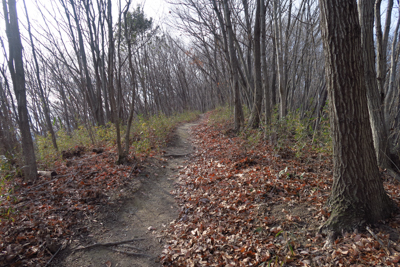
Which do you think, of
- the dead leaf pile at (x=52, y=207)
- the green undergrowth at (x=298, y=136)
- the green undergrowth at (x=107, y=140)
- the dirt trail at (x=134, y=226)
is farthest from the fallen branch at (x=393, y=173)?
the green undergrowth at (x=107, y=140)

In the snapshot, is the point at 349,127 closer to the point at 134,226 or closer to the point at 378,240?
the point at 378,240

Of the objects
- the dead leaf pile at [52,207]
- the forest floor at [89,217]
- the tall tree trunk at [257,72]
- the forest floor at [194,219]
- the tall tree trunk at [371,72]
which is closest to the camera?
the forest floor at [194,219]

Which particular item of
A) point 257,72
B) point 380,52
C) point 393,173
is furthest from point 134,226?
point 257,72

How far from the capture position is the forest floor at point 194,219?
248cm

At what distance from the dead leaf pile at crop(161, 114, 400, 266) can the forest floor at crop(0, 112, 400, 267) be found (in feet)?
0.04

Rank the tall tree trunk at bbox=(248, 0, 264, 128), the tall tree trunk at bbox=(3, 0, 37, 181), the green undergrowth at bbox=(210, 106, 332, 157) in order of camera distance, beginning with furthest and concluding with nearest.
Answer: the tall tree trunk at bbox=(248, 0, 264, 128), the tall tree trunk at bbox=(3, 0, 37, 181), the green undergrowth at bbox=(210, 106, 332, 157)

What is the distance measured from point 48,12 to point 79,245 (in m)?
9.59

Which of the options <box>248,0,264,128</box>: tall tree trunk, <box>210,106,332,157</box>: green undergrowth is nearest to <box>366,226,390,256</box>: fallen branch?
<box>210,106,332,157</box>: green undergrowth

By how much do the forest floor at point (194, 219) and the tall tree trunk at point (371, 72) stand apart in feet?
2.38

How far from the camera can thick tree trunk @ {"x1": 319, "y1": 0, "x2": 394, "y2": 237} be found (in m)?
2.28

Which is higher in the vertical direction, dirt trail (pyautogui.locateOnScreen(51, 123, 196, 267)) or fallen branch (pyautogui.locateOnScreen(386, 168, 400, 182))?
fallen branch (pyautogui.locateOnScreen(386, 168, 400, 182))

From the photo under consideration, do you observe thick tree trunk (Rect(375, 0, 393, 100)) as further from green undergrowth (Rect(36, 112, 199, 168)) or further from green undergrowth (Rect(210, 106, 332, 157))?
green undergrowth (Rect(36, 112, 199, 168))

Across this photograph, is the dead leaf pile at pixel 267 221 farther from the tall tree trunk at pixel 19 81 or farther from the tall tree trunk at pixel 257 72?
the tall tree trunk at pixel 19 81

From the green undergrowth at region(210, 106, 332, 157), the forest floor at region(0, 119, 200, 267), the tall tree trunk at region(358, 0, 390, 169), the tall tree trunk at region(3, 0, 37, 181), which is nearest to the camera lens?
the forest floor at region(0, 119, 200, 267)
